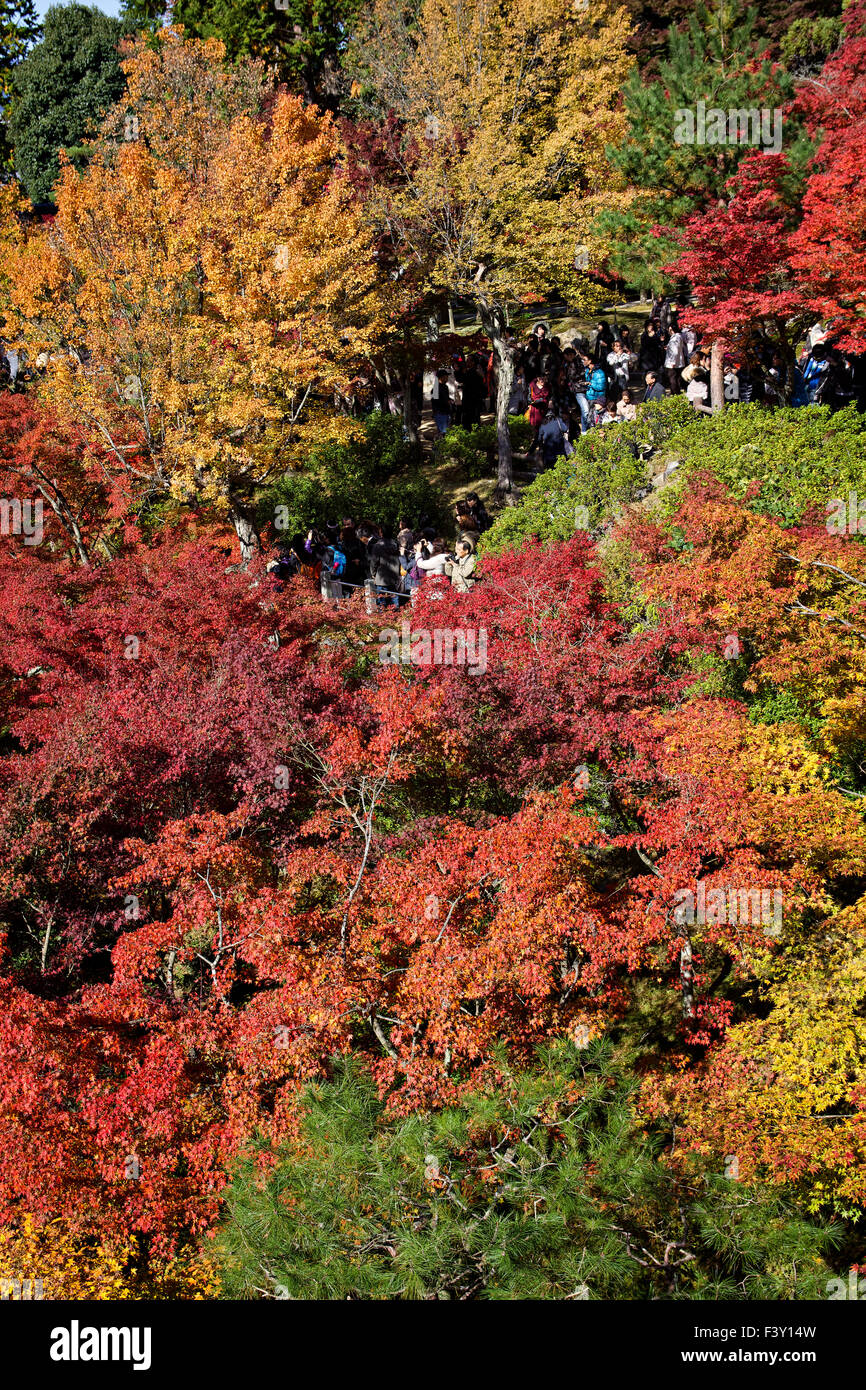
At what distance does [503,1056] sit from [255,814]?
4491 mm

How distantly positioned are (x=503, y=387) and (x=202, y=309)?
21.0 feet

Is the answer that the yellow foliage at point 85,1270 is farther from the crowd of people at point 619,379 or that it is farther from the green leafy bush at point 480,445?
the green leafy bush at point 480,445

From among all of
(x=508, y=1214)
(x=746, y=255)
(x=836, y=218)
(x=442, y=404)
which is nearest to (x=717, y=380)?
(x=746, y=255)

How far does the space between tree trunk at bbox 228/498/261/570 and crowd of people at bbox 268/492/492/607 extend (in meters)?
0.53

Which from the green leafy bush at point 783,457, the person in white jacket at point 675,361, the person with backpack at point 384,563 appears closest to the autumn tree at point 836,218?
the green leafy bush at point 783,457

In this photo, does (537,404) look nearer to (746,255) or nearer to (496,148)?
(496,148)

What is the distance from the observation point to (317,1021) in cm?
861

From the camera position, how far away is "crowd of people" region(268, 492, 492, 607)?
687 inches

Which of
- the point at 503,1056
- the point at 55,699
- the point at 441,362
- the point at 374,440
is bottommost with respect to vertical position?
the point at 503,1056

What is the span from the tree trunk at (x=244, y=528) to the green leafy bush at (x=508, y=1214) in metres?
13.0

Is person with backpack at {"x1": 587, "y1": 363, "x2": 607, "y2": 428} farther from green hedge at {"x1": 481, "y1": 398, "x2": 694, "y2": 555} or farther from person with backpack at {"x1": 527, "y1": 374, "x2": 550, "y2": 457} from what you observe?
green hedge at {"x1": 481, "y1": 398, "x2": 694, "y2": 555}

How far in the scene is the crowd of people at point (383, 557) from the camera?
57.3 ft

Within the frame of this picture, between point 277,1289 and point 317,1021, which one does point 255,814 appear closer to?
point 317,1021
